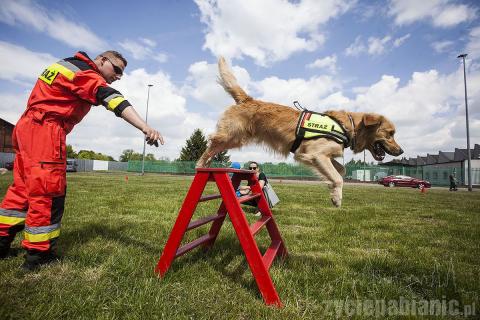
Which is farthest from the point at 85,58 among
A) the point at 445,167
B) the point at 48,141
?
the point at 445,167

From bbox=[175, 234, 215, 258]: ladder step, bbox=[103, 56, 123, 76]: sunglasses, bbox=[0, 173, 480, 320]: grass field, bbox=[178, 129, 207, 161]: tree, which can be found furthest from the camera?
bbox=[178, 129, 207, 161]: tree

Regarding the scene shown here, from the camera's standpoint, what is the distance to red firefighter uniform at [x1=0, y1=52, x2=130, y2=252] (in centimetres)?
267

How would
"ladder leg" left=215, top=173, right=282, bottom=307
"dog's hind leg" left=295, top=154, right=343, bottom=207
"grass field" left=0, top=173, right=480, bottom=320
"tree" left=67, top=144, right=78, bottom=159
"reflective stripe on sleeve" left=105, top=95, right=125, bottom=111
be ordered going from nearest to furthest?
"grass field" left=0, top=173, right=480, bottom=320
"ladder leg" left=215, top=173, right=282, bottom=307
"reflective stripe on sleeve" left=105, top=95, right=125, bottom=111
"dog's hind leg" left=295, top=154, right=343, bottom=207
"tree" left=67, top=144, right=78, bottom=159

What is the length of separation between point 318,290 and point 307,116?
2.33m

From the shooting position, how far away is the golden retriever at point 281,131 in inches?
153

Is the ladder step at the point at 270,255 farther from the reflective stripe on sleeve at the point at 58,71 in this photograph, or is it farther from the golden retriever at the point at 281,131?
the reflective stripe on sleeve at the point at 58,71

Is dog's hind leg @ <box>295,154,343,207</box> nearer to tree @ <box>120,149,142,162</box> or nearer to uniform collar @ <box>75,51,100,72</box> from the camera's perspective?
uniform collar @ <box>75,51,100,72</box>

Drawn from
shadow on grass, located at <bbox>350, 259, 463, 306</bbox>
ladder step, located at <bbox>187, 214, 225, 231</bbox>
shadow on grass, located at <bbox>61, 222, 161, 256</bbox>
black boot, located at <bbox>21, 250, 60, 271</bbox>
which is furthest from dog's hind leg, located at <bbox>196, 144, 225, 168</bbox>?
shadow on grass, located at <bbox>350, 259, 463, 306</bbox>

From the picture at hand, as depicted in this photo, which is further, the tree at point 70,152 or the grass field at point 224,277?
the tree at point 70,152

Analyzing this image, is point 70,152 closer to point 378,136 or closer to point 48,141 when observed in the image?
point 48,141

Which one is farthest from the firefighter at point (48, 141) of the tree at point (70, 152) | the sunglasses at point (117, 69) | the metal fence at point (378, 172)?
the tree at point (70, 152)

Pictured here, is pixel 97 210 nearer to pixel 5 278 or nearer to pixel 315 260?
pixel 5 278

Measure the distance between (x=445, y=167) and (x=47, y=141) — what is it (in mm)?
56794

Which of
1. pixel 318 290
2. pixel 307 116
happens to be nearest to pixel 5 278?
pixel 318 290
